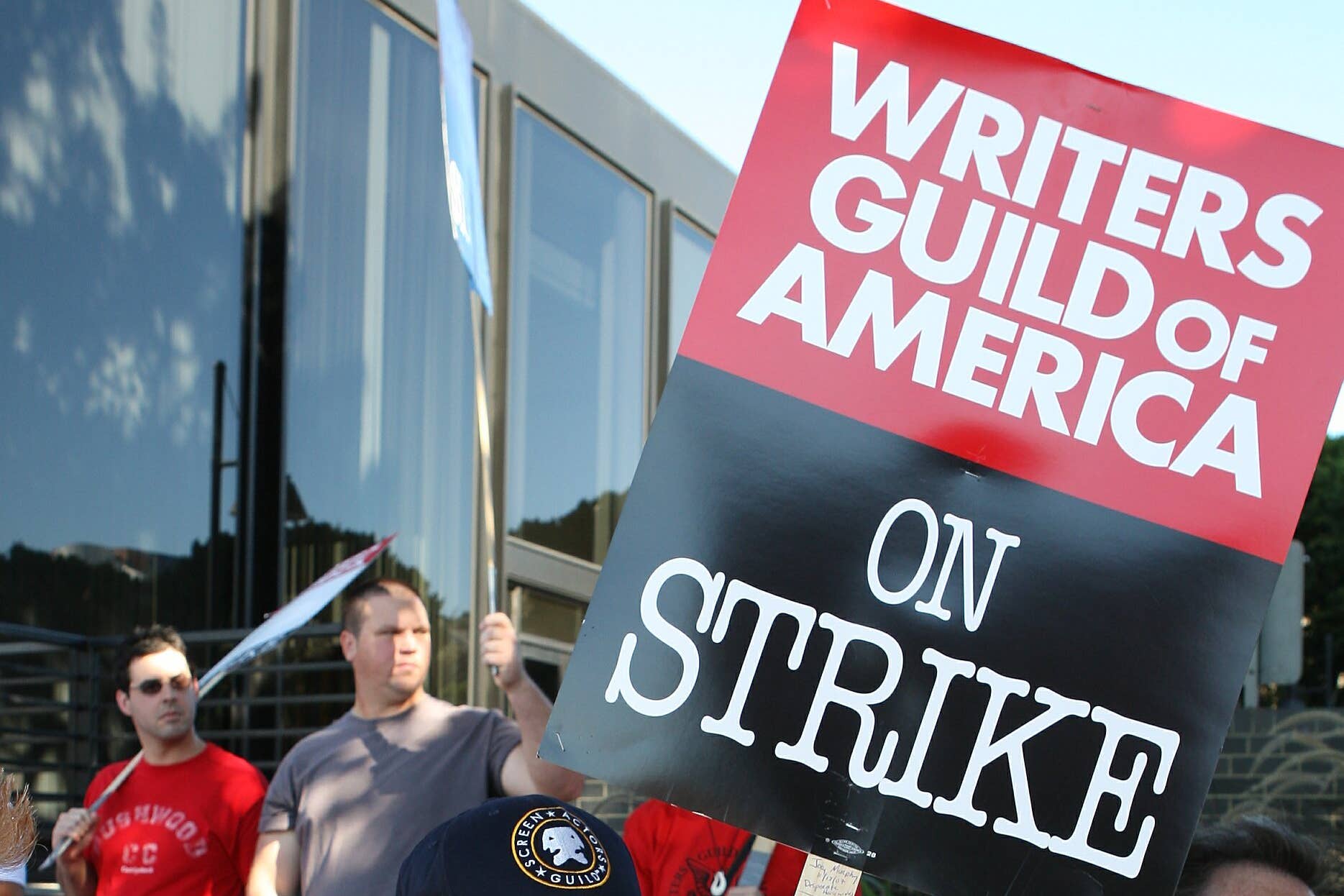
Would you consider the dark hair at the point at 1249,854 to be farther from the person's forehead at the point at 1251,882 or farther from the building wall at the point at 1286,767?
the building wall at the point at 1286,767

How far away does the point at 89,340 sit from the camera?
6.37m

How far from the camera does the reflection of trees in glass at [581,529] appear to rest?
9461mm

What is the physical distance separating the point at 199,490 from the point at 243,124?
5.80 ft

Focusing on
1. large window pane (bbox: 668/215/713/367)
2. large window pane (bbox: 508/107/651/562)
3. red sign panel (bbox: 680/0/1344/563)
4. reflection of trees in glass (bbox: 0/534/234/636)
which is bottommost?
reflection of trees in glass (bbox: 0/534/234/636)

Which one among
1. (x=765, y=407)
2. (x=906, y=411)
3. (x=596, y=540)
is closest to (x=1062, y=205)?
(x=906, y=411)

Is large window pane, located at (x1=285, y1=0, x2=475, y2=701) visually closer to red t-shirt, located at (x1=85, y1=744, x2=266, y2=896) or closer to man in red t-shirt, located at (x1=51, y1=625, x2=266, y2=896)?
man in red t-shirt, located at (x1=51, y1=625, x2=266, y2=896)

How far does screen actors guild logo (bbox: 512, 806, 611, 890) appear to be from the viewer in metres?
1.23

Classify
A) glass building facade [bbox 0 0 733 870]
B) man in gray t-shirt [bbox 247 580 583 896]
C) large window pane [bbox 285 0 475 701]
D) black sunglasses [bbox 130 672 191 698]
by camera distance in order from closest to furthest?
man in gray t-shirt [bbox 247 580 583 896], black sunglasses [bbox 130 672 191 698], glass building facade [bbox 0 0 733 870], large window pane [bbox 285 0 475 701]

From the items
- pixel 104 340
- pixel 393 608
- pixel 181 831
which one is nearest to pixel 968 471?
pixel 393 608

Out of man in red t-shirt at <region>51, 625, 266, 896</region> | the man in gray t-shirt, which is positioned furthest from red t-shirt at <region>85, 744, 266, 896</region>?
the man in gray t-shirt

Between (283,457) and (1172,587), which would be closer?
(1172,587)

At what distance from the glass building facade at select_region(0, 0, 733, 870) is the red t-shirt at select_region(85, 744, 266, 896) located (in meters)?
1.29

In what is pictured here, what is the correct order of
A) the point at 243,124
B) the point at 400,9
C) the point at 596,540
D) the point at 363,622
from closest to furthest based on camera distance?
the point at 363,622
the point at 243,124
the point at 400,9
the point at 596,540

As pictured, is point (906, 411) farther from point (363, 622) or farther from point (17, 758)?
point (17, 758)
